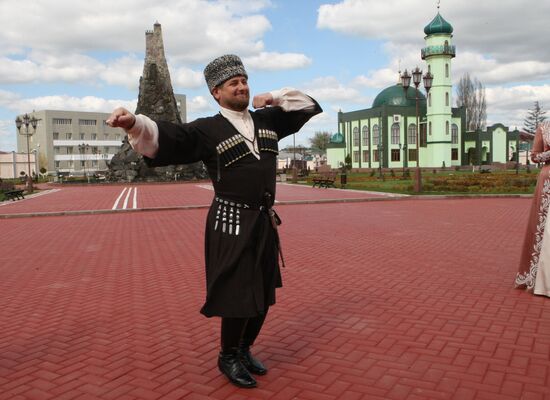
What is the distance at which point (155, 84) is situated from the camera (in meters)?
45.6

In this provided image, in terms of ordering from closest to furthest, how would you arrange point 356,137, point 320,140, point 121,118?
point 121,118 < point 356,137 < point 320,140

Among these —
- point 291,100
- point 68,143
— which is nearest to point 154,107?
Answer: point 291,100

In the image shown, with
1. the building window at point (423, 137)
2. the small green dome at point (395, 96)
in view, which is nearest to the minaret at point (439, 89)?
the building window at point (423, 137)

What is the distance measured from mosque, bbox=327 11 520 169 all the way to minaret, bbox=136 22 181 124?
2587 cm

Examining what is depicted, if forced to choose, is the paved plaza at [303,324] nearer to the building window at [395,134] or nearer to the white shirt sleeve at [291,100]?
the white shirt sleeve at [291,100]

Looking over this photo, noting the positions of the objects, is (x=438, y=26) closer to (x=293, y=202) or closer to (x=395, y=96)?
(x=395, y=96)

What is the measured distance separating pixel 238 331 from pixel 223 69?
1615mm

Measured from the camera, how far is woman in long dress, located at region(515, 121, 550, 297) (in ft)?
17.1

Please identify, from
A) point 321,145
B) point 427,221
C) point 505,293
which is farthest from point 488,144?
point 505,293

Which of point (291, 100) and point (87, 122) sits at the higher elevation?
point (87, 122)

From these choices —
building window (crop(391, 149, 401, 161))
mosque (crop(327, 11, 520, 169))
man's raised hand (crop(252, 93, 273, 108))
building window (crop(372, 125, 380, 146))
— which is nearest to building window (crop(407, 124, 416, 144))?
mosque (crop(327, 11, 520, 169))

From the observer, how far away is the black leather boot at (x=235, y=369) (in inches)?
128

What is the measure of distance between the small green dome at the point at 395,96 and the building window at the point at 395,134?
3662mm

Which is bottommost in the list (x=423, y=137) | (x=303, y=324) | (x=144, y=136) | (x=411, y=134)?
(x=303, y=324)
